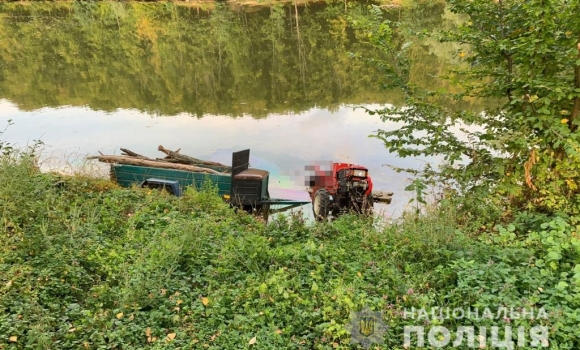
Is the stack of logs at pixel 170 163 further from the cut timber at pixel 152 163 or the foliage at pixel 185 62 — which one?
the foliage at pixel 185 62

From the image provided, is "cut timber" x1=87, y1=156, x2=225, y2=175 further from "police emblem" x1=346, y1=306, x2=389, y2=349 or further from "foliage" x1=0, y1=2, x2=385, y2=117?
"foliage" x1=0, y1=2, x2=385, y2=117

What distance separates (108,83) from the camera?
62.6 feet

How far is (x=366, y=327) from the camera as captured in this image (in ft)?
11.2

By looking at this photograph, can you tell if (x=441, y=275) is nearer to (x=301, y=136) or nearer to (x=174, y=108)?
(x=301, y=136)

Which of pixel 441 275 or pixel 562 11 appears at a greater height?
pixel 562 11

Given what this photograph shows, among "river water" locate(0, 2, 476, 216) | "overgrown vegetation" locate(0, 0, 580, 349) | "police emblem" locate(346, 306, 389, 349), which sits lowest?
"police emblem" locate(346, 306, 389, 349)

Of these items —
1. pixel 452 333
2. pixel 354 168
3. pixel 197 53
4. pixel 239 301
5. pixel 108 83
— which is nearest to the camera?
pixel 452 333

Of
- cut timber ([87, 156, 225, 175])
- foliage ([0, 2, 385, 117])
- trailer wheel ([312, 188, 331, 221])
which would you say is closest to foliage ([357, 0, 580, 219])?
trailer wheel ([312, 188, 331, 221])

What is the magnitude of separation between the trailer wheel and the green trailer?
0.85 m

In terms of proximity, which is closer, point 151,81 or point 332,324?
point 332,324

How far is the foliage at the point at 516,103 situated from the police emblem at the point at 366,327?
258 cm

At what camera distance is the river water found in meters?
12.0

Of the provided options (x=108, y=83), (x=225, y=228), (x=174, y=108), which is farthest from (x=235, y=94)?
(x=225, y=228)

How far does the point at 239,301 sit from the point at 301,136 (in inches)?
375
